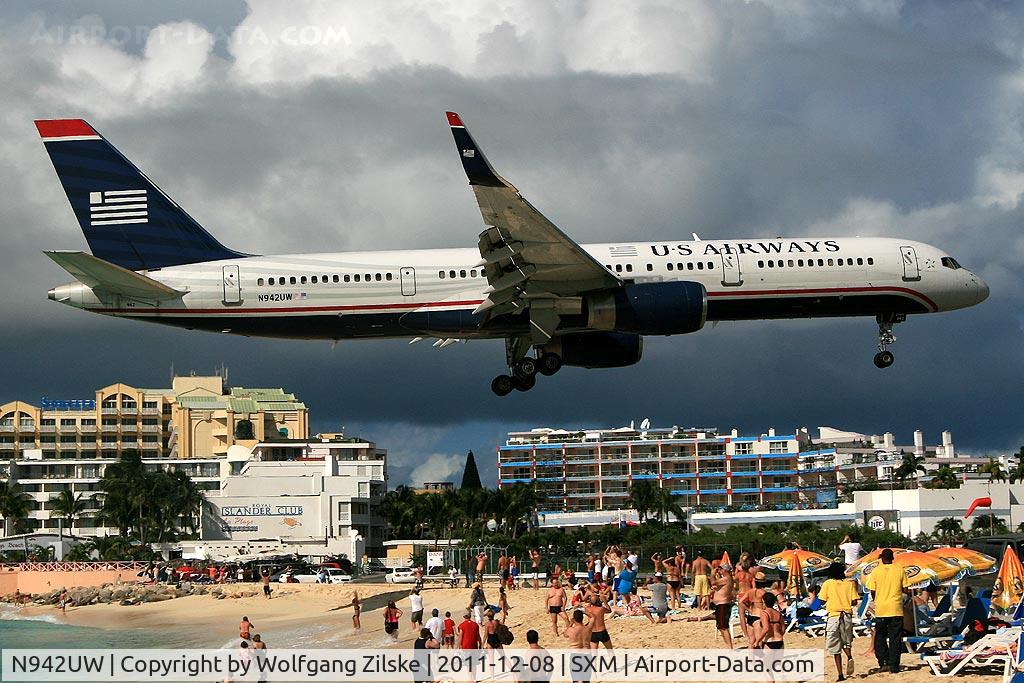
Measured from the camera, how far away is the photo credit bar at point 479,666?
78.8 feet

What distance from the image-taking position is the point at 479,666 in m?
29.0

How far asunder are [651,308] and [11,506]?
125 meters

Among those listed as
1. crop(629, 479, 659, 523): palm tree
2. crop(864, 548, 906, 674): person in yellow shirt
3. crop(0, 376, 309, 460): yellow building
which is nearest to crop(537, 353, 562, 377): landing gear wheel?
crop(864, 548, 906, 674): person in yellow shirt

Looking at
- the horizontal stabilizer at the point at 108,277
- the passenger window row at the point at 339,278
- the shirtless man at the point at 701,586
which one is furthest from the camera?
the passenger window row at the point at 339,278

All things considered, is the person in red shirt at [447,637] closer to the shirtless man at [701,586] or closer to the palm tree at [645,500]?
the shirtless man at [701,586]

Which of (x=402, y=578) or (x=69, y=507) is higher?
(x=69, y=507)

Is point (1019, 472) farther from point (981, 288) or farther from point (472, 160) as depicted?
point (472, 160)

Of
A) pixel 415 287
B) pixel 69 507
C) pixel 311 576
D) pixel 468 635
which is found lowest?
pixel 311 576

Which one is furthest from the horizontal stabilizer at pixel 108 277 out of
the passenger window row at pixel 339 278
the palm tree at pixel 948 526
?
the palm tree at pixel 948 526

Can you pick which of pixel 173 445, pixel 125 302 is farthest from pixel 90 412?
pixel 125 302

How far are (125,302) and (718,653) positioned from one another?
23.5m

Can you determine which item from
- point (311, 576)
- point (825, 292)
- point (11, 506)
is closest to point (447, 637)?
point (825, 292)

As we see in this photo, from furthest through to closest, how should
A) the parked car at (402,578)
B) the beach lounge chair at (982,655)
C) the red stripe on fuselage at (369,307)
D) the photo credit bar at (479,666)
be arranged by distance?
the parked car at (402,578) → the red stripe on fuselage at (369,307) → the photo credit bar at (479,666) → the beach lounge chair at (982,655)

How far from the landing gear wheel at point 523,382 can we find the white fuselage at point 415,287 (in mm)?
1890
